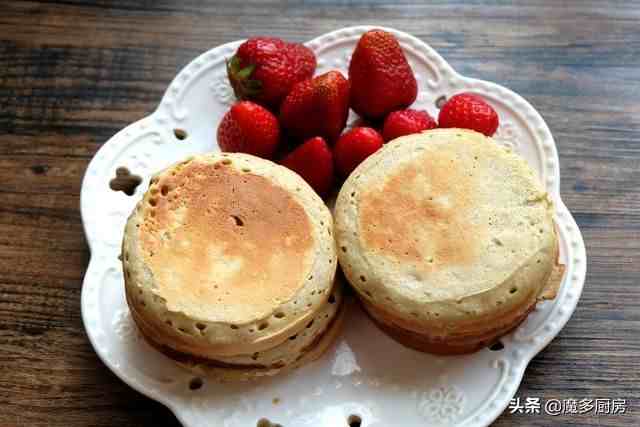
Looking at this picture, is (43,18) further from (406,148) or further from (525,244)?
(525,244)

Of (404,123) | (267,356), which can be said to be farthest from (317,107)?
(267,356)

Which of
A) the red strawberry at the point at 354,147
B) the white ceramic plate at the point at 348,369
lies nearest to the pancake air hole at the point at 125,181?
the white ceramic plate at the point at 348,369

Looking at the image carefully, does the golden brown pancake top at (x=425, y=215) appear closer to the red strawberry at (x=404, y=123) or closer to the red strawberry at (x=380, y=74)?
the red strawberry at (x=404, y=123)

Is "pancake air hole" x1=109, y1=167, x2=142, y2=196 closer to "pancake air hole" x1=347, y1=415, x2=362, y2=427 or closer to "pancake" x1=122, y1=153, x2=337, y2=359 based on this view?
"pancake" x1=122, y1=153, x2=337, y2=359

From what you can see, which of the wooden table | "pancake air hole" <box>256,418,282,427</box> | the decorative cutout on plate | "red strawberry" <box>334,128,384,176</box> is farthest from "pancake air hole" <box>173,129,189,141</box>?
the decorative cutout on plate

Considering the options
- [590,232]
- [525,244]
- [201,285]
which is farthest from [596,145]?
[201,285]
